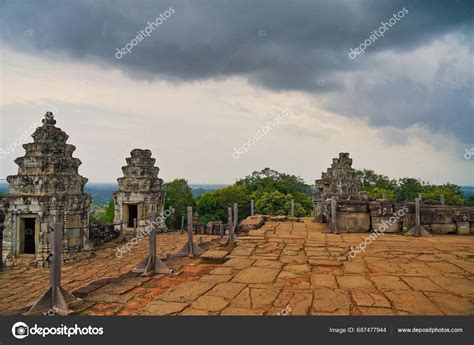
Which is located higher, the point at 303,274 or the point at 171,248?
the point at 303,274

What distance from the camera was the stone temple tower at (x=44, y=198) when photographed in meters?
12.5

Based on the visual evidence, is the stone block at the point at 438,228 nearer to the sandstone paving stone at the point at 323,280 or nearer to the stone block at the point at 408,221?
the stone block at the point at 408,221

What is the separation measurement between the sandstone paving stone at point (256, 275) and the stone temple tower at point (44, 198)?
9167mm

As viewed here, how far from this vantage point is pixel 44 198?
12484 mm

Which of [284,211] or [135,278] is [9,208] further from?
[284,211]

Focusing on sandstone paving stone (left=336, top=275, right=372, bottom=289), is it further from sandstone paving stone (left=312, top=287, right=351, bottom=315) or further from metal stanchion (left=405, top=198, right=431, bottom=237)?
metal stanchion (left=405, top=198, right=431, bottom=237)

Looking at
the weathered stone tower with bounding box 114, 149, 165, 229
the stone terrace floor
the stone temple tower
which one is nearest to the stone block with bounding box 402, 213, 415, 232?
the stone terrace floor

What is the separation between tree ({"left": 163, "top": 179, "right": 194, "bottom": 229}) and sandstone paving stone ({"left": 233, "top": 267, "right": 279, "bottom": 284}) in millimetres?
27872

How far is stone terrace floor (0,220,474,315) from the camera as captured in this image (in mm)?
3951

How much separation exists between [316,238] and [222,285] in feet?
15.5

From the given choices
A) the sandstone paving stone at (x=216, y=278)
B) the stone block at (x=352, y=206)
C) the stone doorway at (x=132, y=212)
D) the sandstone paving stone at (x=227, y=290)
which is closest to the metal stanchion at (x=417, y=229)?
the stone block at (x=352, y=206)
